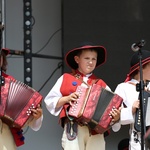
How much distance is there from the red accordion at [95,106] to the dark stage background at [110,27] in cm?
195

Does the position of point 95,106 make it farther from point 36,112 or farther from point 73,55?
point 73,55

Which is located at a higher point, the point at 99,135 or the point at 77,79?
the point at 77,79

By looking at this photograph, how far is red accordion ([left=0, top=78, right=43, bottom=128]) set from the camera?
2.59 meters

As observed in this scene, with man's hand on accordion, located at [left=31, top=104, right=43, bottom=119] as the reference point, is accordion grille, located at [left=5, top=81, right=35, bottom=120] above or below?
above

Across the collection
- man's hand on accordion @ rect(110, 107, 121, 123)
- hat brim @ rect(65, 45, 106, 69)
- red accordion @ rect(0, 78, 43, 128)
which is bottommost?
man's hand on accordion @ rect(110, 107, 121, 123)

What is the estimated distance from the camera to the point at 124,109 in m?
2.77

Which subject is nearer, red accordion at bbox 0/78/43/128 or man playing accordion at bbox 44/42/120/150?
red accordion at bbox 0/78/43/128

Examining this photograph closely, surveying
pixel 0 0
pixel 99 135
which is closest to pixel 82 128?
pixel 99 135

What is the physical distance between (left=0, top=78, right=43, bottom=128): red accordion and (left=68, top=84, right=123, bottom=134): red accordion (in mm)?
256

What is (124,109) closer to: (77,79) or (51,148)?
(77,79)

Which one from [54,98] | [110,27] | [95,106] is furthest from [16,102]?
[110,27]

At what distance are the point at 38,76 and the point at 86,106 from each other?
199 cm

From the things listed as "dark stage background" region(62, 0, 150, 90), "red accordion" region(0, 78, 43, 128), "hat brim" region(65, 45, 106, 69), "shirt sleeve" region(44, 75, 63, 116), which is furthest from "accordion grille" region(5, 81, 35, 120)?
"dark stage background" region(62, 0, 150, 90)

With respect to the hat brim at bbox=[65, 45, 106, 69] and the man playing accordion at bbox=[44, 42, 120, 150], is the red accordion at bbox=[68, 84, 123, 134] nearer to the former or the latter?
the man playing accordion at bbox=[44, 42, 120, 150]
